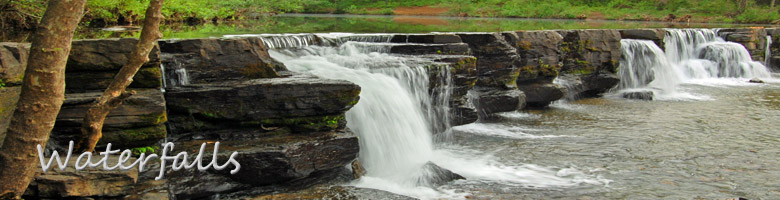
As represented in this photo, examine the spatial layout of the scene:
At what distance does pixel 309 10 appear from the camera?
6397 centimetres

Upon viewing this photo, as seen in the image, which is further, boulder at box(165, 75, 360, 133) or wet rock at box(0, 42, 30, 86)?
boulder at box(165, 75, 360, 133)

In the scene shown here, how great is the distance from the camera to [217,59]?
849 cm

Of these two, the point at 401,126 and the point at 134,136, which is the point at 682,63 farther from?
the point at 134,136

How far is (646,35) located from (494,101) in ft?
31.5

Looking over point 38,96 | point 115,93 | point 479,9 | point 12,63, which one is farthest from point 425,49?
point 479,9

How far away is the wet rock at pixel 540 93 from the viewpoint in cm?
1525

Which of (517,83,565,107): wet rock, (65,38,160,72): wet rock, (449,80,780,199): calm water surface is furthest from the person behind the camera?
(517,83,565,107): wet rock

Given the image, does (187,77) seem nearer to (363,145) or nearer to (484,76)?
(363,145)

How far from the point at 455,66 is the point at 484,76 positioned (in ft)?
8.15

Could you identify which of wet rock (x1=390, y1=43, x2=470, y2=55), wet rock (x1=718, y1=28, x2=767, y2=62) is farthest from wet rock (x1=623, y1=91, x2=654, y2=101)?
wet rock (x1=718, y1=28, x2=767, y2=62)

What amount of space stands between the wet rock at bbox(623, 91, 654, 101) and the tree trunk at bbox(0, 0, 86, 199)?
49.9ft

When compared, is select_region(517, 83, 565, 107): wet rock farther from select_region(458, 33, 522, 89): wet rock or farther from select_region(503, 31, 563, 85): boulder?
select_region(458, 33, 522, 89): wet rock

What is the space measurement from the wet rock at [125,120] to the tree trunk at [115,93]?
0.27 m

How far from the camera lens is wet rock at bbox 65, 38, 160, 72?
671 cm
